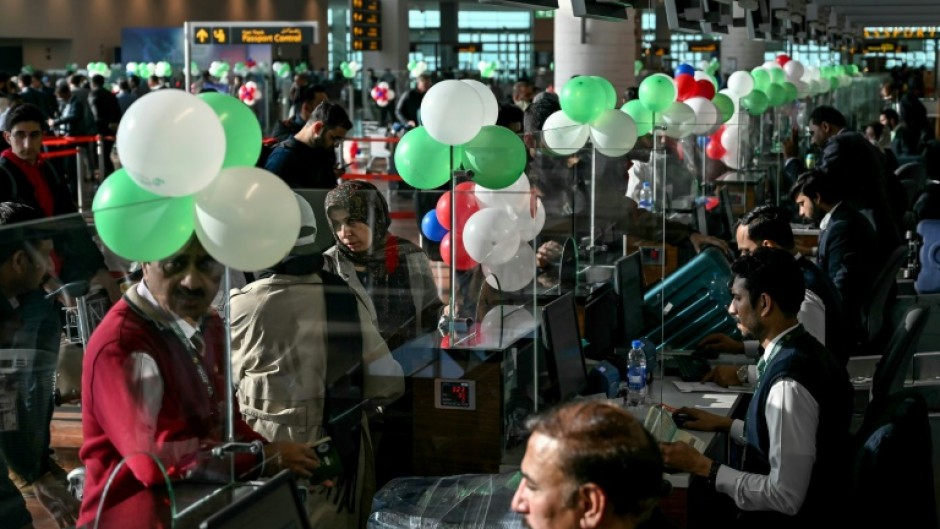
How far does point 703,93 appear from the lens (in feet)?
34.6

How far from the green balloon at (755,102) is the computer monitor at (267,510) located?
9.42 metres

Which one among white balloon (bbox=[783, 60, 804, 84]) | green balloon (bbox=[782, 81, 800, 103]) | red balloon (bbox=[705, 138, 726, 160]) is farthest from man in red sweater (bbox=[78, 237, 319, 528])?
white balloon (bbox=[783, 60, 804, 84])

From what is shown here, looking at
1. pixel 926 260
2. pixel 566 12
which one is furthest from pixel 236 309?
pixel 566 12

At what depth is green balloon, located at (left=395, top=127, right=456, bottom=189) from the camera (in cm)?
527

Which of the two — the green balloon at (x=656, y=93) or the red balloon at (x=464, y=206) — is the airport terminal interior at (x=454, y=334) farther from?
the green balloon at (x=656, y=93)

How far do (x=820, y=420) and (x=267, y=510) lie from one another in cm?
165

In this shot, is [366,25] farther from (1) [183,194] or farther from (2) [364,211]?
(1) [183,194]

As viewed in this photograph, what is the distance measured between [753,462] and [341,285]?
116cm

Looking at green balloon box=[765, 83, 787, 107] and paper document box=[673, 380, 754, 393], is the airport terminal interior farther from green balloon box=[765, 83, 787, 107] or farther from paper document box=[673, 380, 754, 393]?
green balloon box=[765, 83, 787, 107]

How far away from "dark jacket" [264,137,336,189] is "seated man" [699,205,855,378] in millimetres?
2094

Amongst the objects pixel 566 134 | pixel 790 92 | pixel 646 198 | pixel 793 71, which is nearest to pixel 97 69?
pixel 793 71

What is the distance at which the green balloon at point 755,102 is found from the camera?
11.2 metres

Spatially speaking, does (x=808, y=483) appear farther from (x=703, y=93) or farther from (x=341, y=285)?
(x=703, y=93)

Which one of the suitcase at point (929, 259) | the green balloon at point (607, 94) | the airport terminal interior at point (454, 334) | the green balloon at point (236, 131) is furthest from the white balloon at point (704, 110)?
the green balloon at point (236, 131)
